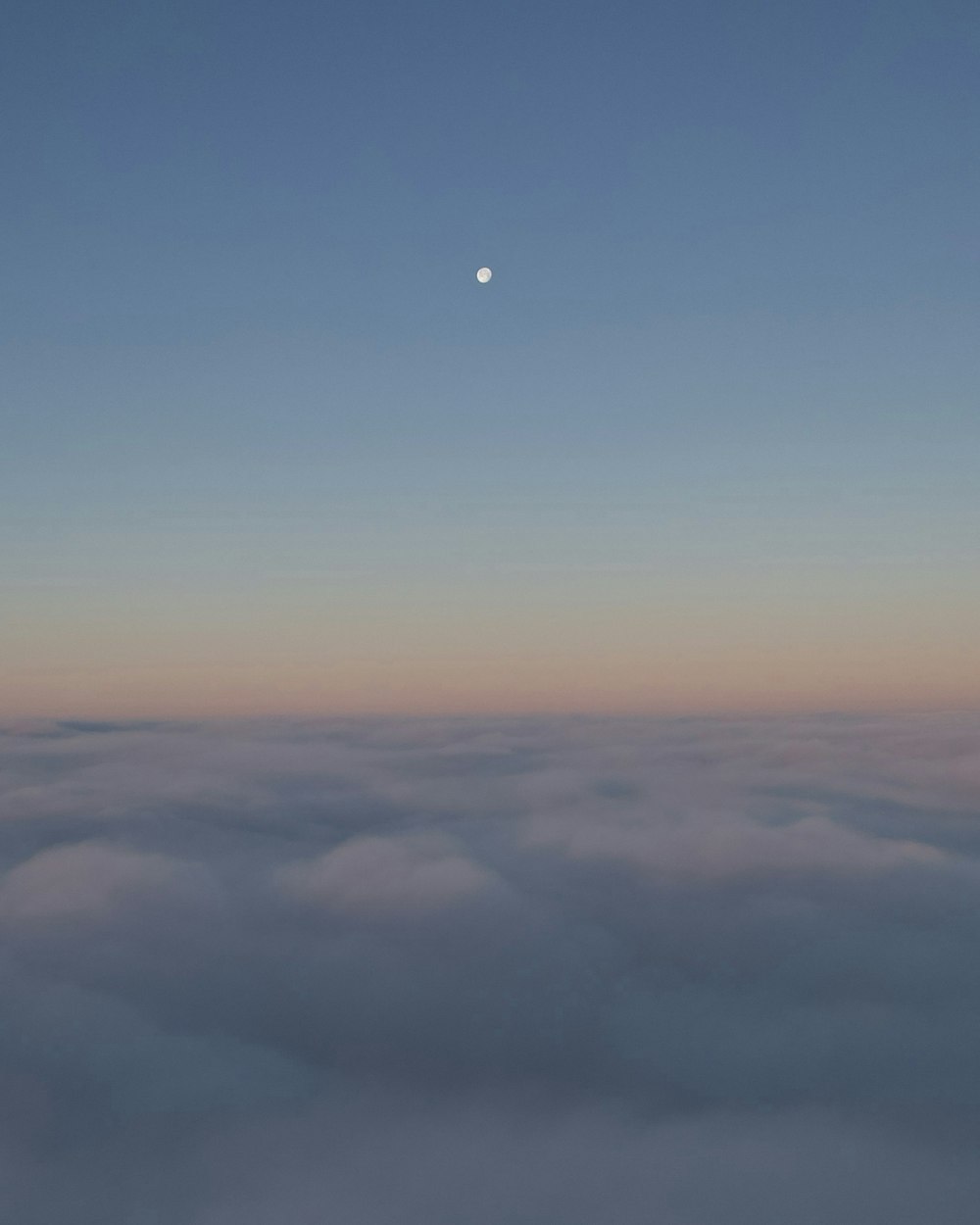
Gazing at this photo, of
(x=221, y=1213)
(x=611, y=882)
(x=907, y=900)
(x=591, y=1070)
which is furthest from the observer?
(x=611, y=882)

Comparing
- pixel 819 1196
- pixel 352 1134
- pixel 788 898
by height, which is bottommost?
pixel 819 1196

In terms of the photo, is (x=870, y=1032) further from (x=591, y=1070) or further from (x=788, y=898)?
(x=788, y=898)

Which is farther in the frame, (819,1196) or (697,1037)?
(697,1037)

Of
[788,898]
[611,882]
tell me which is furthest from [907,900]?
[611,882]

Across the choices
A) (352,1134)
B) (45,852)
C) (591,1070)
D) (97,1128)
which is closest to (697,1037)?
(591,1070)

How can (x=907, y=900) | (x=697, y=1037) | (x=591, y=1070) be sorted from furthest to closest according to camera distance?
(x=907, y=900)
(x=697, y=1037)
(x=591, y=1070)

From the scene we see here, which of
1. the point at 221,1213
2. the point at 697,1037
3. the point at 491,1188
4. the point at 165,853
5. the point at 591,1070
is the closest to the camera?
the point at 221,1213

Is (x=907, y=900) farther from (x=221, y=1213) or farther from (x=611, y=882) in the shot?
(x=221, y=1213)

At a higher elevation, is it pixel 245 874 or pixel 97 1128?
pixel 245 874

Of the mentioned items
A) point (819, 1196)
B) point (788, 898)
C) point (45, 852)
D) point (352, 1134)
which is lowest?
point (819, 1196)
